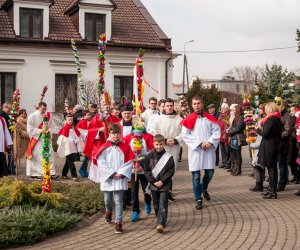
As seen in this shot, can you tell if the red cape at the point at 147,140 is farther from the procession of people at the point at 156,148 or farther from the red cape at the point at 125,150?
the red cape at the point at 125,150

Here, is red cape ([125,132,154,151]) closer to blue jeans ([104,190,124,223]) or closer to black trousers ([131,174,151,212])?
black trousers ([131,174,151,212])

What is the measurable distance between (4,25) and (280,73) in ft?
47.4

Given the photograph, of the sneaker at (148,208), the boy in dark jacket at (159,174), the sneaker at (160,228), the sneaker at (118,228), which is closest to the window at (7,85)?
the sneaker at (148,208)

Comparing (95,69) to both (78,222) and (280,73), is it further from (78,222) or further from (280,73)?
(78,222)

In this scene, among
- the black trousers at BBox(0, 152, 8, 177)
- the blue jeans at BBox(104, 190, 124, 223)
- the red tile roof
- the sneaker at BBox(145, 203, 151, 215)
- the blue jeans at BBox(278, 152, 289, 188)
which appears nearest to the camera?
the blue jeans at BBox(104, 190, 124, 223)

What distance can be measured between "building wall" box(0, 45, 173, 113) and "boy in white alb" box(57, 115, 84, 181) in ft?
42.7

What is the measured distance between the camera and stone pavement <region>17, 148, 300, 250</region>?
7449mm

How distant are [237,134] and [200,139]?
173 inches

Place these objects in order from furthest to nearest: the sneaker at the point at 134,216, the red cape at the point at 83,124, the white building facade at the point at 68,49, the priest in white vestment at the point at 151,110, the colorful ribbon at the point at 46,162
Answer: the white building facade at the point at 68,49 < the red cape at the point at 83,124 < the priest in white vestment at the point at 151,110 < the colorful ribbon at the point at 46,162 < the sneaker at the point at 134,216

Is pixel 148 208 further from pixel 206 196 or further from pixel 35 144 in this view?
pixel 35 144

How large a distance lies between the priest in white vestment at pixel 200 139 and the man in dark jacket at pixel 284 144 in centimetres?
248

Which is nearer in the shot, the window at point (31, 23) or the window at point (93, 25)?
the window at point (31, 23)

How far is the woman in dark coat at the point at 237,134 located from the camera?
14211mm

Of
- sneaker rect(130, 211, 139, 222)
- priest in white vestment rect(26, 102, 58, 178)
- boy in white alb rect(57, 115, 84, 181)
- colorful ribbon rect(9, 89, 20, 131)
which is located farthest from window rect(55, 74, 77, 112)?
sneaker rect(130, 211, 139, 222)
